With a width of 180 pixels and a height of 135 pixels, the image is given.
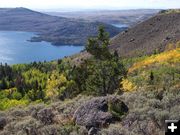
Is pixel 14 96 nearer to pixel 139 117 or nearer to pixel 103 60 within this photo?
pixel 103 60

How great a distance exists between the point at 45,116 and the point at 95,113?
203 inches

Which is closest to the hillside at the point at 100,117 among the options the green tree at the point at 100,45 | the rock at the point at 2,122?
the rock at the point at 2,122

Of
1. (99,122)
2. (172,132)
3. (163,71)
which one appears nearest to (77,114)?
(99,122)

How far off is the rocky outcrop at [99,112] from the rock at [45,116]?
2.51 m

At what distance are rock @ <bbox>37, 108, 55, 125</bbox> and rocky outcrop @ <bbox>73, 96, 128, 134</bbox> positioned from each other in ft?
8.24

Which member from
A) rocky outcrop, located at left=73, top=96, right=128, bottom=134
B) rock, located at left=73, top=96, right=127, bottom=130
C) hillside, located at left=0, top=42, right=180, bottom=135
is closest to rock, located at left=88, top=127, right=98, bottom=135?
hillside, located at left=0, top=42, right=180, bottom=135

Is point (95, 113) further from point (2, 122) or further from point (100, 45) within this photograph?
point (100, 45)

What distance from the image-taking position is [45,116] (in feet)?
127

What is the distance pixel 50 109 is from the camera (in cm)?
4088

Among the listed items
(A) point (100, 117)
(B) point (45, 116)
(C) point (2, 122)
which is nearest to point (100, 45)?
(B) point (45, 116)

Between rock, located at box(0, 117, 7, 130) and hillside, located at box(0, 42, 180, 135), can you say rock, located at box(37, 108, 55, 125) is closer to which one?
hillside, located at box(0, 42, 180, 135)

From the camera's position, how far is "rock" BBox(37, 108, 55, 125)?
37797mm

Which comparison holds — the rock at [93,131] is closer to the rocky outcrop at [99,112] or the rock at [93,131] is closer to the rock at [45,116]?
the rocky outcrop at [99,112]

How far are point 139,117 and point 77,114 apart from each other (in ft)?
23.6
